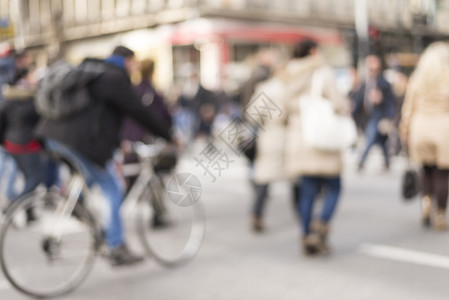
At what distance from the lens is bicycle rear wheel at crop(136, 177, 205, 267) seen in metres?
5.71

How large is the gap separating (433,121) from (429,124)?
0.15ft

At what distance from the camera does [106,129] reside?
5113 mm

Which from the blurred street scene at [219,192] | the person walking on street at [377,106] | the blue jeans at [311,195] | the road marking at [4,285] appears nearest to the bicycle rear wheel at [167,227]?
the blurred street scene at [219,192]

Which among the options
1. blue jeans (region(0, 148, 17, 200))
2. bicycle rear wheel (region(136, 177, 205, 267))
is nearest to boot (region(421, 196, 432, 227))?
bicycle rear wheel (region(136, 177, 205, 267))

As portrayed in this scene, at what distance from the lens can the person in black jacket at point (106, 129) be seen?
16.4 feet

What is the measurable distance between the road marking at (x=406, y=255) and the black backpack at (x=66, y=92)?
2.73m

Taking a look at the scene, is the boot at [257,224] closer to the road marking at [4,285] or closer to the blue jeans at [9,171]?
the road marking at [4,285]

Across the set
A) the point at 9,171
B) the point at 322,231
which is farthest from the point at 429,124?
the point at 9,171

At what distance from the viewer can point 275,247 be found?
642cm

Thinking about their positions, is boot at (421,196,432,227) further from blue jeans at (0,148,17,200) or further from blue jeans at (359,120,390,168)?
blue jeans at (359,120,390,168)

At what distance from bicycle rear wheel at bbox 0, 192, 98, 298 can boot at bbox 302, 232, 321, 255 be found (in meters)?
1.78

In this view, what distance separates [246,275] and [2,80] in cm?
446

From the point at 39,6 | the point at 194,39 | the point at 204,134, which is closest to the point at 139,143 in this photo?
the point at 204,134

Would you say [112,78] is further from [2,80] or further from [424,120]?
[2,80]
